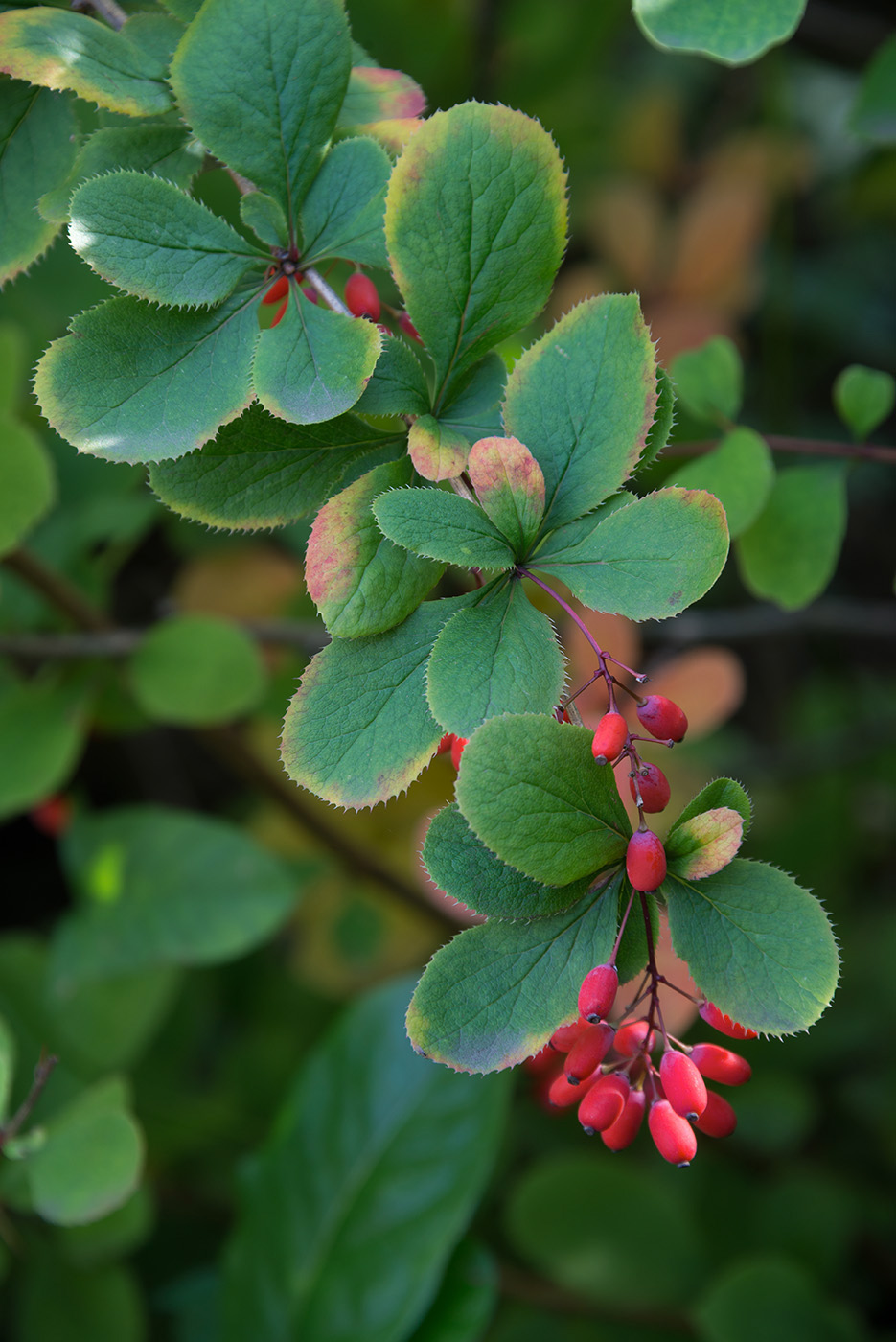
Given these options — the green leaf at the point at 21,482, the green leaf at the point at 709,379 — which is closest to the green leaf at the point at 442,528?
the green leaf at the point at 709,379

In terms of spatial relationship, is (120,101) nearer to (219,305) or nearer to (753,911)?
(219,305)

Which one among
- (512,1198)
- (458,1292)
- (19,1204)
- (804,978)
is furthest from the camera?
(512,1198)

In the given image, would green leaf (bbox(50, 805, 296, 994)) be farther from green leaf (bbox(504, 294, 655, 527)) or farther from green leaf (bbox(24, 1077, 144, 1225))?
green leaf (bbox(504, 294, 655, 527))

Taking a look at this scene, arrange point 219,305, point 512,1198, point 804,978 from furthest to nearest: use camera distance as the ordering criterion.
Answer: point 512,1198
point 219,305
point 804,978

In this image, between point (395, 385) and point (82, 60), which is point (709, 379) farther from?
point (82, 60)

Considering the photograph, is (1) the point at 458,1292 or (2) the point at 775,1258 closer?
(1) the point at 458,1292

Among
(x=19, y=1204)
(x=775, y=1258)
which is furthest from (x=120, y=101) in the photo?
(x=775, y=1258)

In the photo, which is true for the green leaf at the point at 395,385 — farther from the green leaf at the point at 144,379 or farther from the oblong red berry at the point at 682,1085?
the oblong red berry at the point at 682,1085
